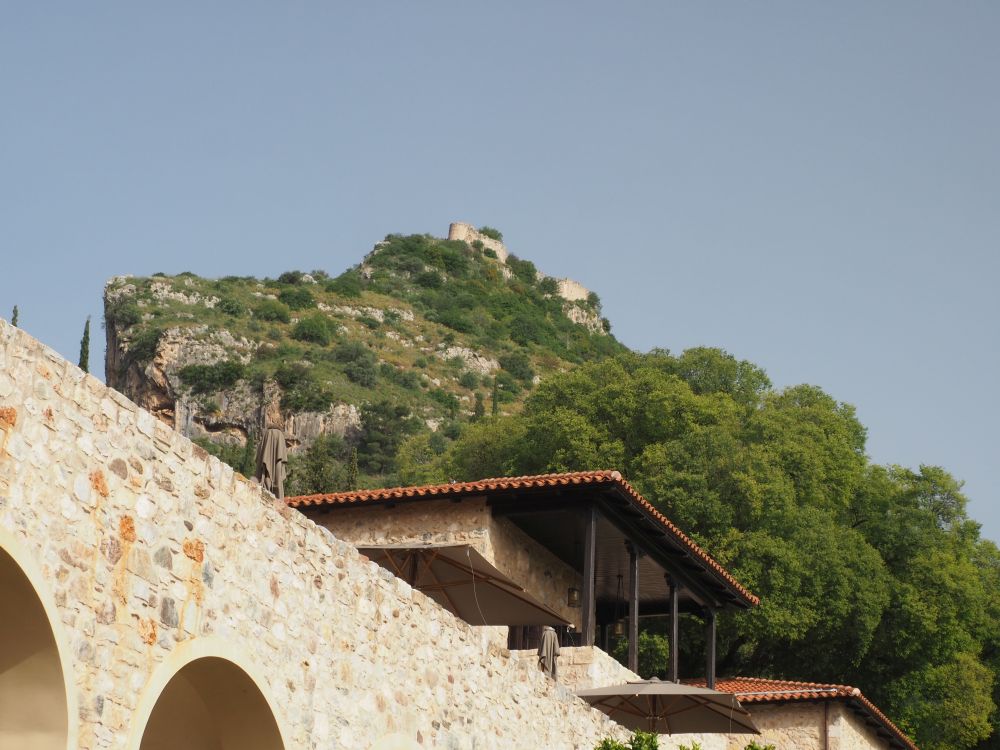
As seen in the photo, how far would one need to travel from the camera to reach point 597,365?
4322 centimetres

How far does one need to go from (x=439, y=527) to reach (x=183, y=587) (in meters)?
12.0

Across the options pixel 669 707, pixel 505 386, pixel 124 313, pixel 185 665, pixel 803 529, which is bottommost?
pixel 185 665

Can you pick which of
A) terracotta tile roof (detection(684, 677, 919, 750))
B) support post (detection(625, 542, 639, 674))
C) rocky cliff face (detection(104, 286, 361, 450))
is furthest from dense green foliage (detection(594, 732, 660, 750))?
rocky cliff face (detection(104, 286, 361, 450))

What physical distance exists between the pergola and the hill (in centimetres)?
2993

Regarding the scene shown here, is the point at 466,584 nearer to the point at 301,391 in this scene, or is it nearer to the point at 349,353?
the point at 301,391

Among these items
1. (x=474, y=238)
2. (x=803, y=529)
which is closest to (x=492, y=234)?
(x=474, y=238)

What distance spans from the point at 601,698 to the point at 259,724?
367 inches

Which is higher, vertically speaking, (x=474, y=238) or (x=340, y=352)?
→ (x=474, y=238)

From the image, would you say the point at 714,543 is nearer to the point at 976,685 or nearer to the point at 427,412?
the point at 976,685

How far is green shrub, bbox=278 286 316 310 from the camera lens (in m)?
86.3

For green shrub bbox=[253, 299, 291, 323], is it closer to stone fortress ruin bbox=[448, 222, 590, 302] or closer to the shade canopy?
stone fortress ruin bbox=[448, 222, 590, 302]

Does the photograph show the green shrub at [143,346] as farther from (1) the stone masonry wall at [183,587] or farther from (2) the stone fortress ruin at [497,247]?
(1) the stone masonry wall at [183,587]

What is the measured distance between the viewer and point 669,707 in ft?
66.6

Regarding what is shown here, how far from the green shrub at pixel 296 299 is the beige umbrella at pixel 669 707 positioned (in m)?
67.2
